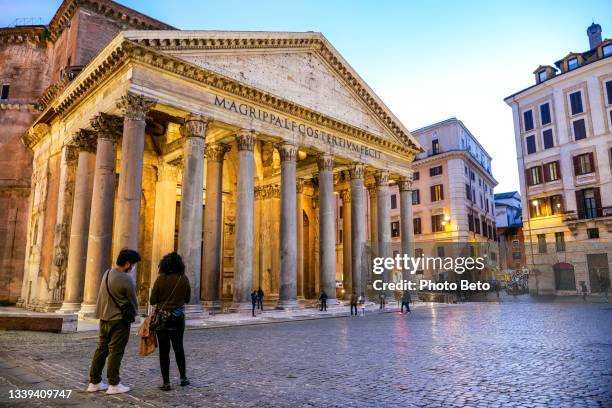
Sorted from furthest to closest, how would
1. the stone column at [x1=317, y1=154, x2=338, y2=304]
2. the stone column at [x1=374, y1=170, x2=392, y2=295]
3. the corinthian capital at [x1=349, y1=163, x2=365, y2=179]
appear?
the stone column at [x1=374, y1=170, x2=392, y2=295] → the corinthian capital at [x1=349, y1=163, x2=365, y2=179] → the stone column at [x1=317, y1=154, x2=338, y2=304]

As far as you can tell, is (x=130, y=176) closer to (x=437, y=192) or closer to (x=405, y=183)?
(x=405, y=183)

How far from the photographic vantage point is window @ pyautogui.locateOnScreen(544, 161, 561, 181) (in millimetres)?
31127

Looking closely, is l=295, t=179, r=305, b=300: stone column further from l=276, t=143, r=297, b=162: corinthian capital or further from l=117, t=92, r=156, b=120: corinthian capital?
l=117, t=92, r=156, b=120: corinthian capital

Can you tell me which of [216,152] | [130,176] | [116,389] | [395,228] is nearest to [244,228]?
[216,152]

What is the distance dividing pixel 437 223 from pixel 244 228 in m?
26.4

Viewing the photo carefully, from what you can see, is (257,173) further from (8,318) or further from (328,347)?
(328,347)

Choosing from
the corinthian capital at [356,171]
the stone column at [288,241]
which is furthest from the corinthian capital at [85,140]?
the corinthian capital at [356,171]

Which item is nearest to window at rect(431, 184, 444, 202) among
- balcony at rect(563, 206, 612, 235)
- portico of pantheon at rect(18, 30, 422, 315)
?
balcony at rect(563, 206, 612, 235)

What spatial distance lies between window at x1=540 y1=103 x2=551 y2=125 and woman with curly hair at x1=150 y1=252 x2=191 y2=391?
34415mm

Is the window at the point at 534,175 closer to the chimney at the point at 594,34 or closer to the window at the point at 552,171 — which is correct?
the window at the point at 552,171

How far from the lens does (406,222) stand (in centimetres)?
2592

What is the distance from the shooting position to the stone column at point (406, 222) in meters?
25.2

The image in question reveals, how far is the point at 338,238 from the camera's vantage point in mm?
44500

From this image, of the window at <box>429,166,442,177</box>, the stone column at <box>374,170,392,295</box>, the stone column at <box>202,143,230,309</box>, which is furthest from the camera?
the window at <box>429,166,442,177</box>
